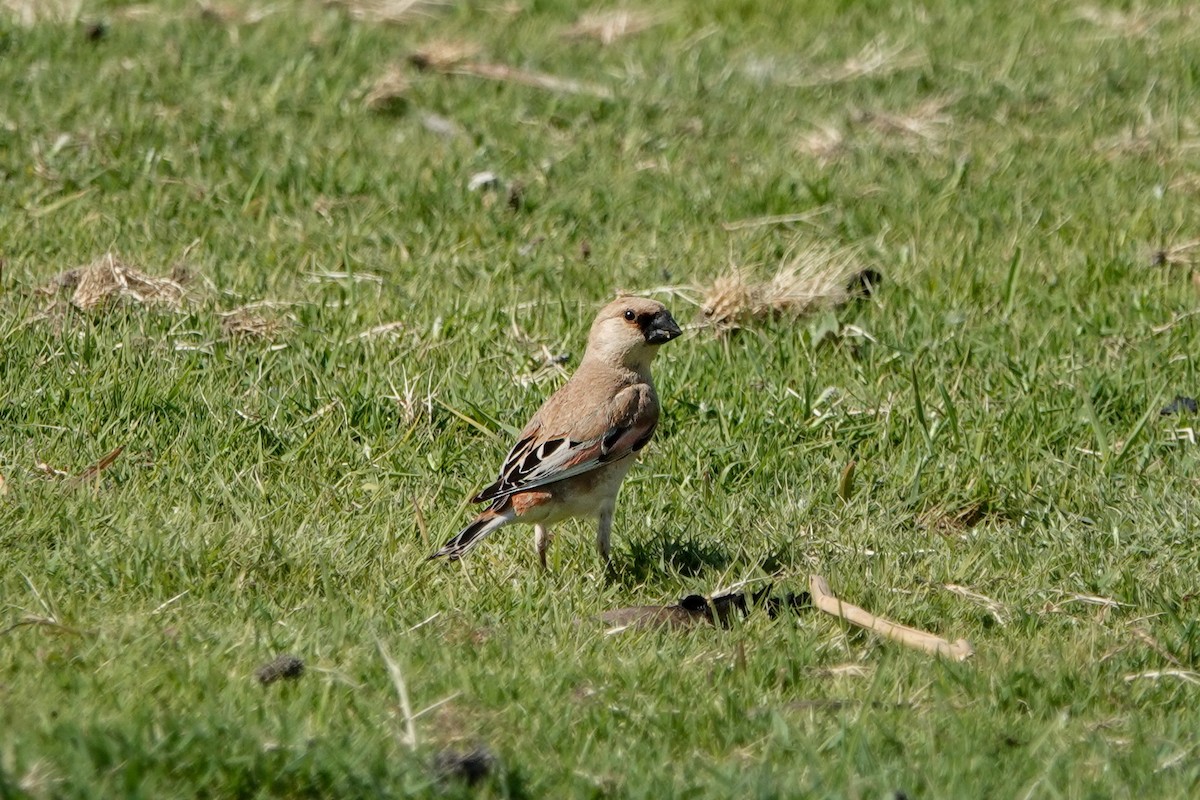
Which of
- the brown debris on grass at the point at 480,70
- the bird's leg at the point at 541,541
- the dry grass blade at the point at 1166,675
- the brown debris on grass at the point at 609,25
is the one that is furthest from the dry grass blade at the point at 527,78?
the dry grass blade at the point at 1166,675

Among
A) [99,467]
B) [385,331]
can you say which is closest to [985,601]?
[385,331]

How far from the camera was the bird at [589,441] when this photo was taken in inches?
228

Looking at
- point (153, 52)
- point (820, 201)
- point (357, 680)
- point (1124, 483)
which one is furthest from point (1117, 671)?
point (153, 52)

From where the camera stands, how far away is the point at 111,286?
726 centimetres

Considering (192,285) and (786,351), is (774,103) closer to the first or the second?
(786,351)

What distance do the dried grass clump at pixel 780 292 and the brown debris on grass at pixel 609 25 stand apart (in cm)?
392

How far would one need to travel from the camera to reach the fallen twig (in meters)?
5.21

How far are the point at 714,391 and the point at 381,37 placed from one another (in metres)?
4.81

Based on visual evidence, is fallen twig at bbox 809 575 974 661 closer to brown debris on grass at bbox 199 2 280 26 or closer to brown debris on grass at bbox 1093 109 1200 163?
brown debris on grass at bbox 1093 109 1200 163

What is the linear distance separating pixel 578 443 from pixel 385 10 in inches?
246

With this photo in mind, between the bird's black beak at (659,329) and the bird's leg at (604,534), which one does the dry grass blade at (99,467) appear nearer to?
the bird's leg at (604,534)

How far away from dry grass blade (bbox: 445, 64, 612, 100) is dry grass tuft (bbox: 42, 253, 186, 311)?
3504 mm

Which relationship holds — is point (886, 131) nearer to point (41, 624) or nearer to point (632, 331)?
point (632, 331)

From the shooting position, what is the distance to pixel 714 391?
713 centimetres
